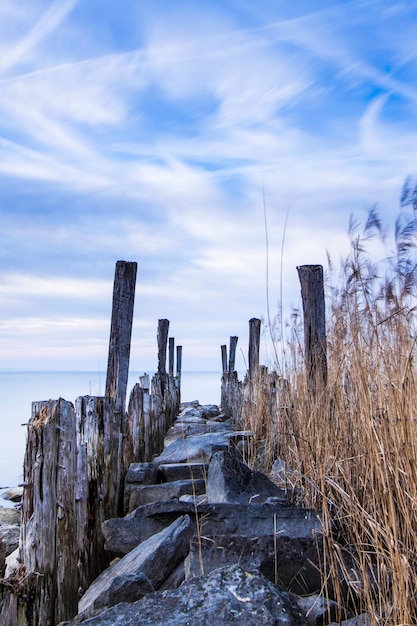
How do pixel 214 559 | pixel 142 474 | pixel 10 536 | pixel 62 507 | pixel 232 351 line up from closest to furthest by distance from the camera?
pixel 214 559, pixel 62 507, pixel 142 474, pixel 10 536, pixel 232 351

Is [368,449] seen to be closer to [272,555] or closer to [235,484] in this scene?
[272,555]

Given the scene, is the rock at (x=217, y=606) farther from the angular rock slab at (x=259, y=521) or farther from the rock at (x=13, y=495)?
the rock at (x=13, y=495)

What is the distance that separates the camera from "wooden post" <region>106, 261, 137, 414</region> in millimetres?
5137

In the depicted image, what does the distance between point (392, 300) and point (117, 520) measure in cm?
208

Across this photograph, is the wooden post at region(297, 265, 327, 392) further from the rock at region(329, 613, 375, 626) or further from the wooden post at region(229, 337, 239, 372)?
the wooden post at region(229, 337, 239, 372)

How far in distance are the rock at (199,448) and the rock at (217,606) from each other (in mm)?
3518

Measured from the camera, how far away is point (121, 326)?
5.26 metres

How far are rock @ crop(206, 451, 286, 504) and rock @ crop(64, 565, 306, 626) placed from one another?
1.47 meters

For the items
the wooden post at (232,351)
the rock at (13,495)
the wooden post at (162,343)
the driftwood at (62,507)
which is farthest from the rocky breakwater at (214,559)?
the wooden post at (232,351)

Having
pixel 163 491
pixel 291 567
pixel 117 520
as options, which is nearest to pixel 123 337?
pixel 163 491

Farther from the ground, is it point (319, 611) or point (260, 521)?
point (260, 521)

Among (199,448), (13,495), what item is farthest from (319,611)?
(13,495)

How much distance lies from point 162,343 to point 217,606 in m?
12.2

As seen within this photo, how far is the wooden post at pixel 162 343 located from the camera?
44.4 feet
